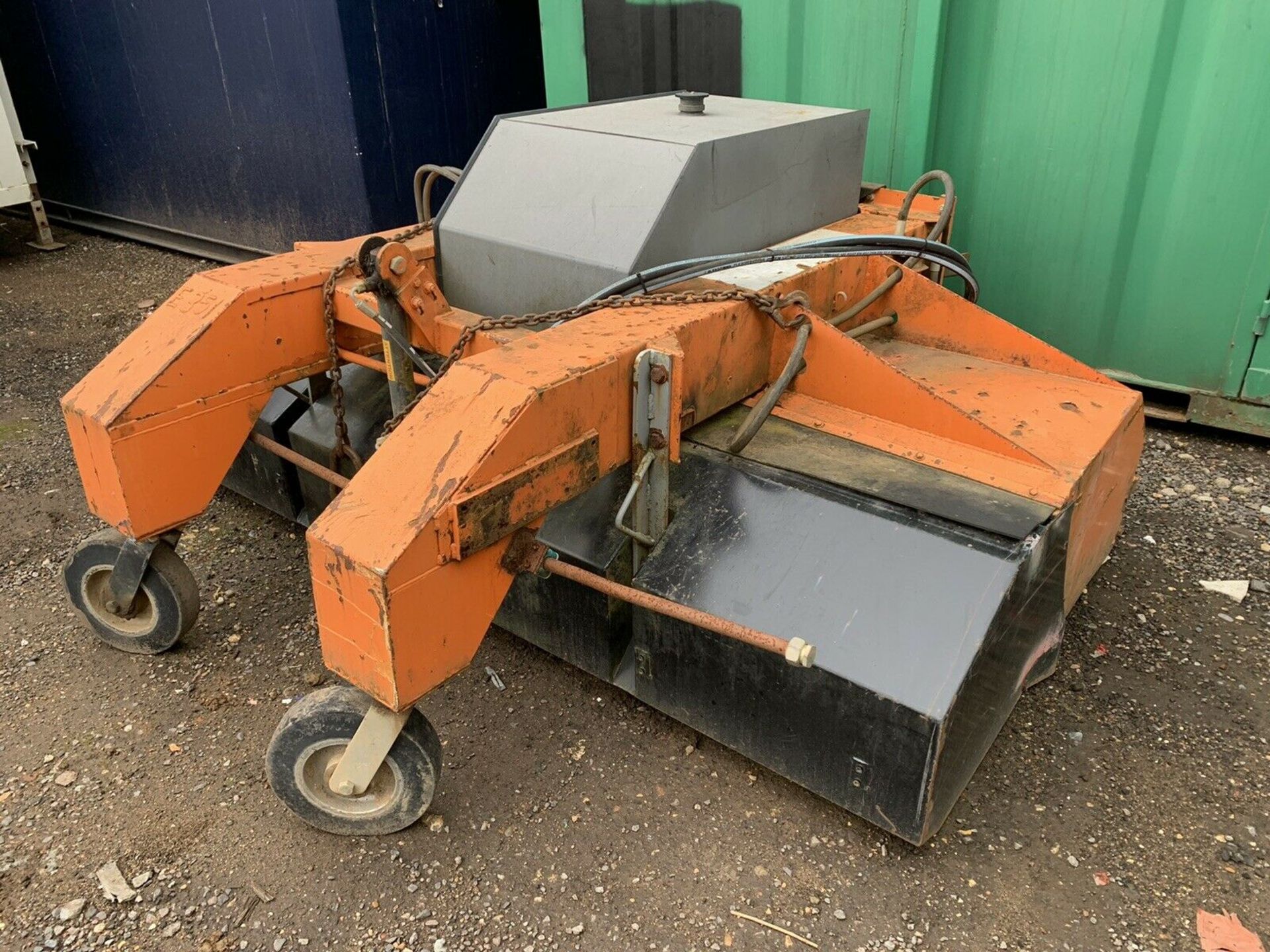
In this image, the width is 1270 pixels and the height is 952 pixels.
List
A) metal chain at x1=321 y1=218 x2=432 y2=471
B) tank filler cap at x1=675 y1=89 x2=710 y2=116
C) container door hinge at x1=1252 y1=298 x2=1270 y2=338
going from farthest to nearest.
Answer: container door hinge at x1=1252 y1=298 x2=1270 y2=338
tank filler cap at x1=675 y1=89 x2=710 y2=116
metal chain at x1=321 y1=218 x2=432 y2=471

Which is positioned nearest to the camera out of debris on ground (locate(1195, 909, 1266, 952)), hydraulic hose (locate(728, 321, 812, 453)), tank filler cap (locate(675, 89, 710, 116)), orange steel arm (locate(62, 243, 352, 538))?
debris on ground (locate(1195, 909, 1266, 952))

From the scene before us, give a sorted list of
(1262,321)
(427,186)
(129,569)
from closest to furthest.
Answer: (129,569), (427,186), (1262,321)

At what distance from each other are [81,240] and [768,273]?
6139 millimetres

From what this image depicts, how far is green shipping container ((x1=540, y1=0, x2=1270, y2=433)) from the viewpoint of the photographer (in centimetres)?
321

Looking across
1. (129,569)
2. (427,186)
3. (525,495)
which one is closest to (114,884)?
(129,569)

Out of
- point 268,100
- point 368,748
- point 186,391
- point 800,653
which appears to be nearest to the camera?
point 800,653

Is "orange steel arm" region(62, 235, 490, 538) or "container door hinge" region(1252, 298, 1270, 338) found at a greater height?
"orange steel arm" region(62, 235, 490, 538)

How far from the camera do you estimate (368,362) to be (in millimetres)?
2492

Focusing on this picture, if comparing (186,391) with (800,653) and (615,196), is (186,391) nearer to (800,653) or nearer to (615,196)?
(615,196)

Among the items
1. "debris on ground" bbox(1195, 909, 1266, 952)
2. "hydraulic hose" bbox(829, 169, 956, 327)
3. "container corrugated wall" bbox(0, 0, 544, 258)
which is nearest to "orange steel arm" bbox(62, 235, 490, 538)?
"hydraulic hose" bbox(829, 169, 956, 327)

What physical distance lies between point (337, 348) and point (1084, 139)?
2650 millimetres

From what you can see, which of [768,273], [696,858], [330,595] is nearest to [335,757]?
[330,595]

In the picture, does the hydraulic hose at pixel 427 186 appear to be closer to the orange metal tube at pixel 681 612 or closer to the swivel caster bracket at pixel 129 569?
the swivel caster bracket at pixel 129 569

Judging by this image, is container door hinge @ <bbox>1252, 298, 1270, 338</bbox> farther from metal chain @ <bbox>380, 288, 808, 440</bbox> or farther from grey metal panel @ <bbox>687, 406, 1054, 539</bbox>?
metal chain @ <bbox>380, 288, 808, 440</bbox>
